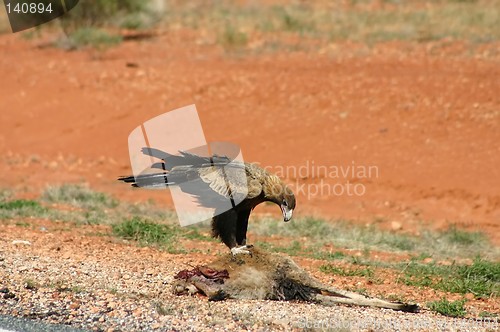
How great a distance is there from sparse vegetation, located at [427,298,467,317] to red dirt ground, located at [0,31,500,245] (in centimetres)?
511

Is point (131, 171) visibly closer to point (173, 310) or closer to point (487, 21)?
point (173, 310)

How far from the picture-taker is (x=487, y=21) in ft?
72.0

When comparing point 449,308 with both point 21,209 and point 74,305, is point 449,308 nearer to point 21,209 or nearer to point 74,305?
point 74,305

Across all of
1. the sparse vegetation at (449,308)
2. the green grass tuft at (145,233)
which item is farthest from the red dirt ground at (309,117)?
the sparse vegetation at (449,308)

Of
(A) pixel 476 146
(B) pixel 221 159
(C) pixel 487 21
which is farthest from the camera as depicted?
(C) pixel 487 21

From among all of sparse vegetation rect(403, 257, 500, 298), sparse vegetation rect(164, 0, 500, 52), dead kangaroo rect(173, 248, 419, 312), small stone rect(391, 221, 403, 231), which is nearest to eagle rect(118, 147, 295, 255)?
dead kangaroo rect(173, 248, 419, 312)

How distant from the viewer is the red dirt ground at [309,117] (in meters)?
13.4

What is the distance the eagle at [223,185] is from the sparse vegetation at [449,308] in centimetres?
139

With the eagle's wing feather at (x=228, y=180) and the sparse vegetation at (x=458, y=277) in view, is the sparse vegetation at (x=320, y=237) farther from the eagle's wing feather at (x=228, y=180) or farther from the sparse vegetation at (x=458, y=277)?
the eagle's wing feather at (x=228, y=180)

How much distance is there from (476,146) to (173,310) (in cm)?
951

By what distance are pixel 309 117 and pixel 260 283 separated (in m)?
10.0

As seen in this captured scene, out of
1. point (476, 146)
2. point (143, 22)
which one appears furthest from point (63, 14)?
point (476, 146)

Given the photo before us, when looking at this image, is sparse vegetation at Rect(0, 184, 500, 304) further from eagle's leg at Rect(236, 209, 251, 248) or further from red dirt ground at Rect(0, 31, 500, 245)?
eagle's leg at Rect(236, 209, 251, 248)

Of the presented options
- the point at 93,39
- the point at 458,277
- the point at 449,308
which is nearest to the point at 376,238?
the point at 458,277
